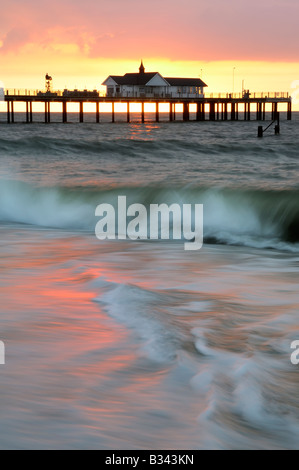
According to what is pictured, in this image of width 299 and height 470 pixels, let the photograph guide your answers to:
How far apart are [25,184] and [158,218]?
5.42 metres

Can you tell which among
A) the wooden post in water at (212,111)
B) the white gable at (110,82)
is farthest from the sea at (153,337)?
the white gable at (110,82)

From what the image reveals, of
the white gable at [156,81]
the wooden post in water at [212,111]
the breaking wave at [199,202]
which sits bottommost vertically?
the breaking wave at [199,202]

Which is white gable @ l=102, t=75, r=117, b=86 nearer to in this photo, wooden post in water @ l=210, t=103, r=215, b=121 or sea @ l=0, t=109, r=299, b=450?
wooden post in water @ l=210, t=103, r=215, b=121

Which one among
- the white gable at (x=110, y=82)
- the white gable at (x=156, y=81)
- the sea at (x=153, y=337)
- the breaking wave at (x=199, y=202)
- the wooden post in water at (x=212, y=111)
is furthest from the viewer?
the white gable at (x=110, y=82)

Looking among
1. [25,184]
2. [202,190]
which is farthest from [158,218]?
[25,184]

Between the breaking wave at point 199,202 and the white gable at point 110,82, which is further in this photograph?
the white gable at point 110,82

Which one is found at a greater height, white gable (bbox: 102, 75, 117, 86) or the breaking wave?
white gable (bbox: 102, 75, 117, 86)

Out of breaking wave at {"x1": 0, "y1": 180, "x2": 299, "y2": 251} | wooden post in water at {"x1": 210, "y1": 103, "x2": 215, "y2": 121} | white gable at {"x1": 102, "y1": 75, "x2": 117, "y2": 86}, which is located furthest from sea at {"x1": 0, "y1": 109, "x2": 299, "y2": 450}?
white gable at {"x1": 102, "y1": 75, "x2": 117, "y2": 86}

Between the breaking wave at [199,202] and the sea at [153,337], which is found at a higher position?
the breaking wave at [199,202]

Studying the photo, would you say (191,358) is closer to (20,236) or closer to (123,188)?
(20,236)

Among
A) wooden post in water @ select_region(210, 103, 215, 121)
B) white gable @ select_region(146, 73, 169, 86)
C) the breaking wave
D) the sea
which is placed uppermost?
white gable @ select_region(146, 73, 169, 86)

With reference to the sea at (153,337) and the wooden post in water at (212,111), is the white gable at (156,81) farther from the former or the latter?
the sea at (153,337)

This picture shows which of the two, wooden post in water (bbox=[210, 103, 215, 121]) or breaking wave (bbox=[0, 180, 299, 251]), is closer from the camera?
breaking wave (bbox=[0, 180, 299, 251])
